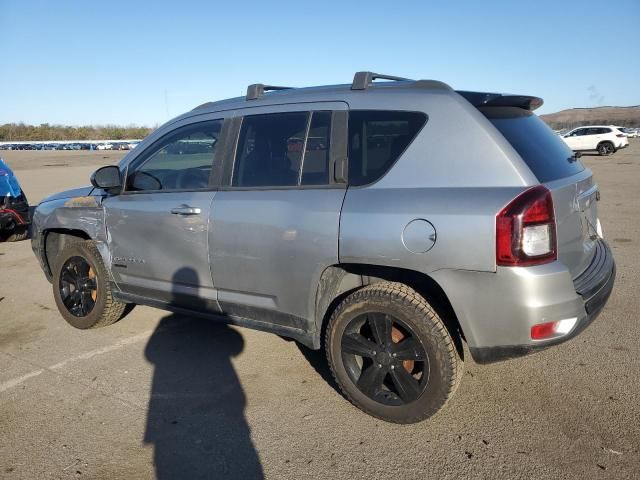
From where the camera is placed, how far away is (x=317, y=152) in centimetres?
314

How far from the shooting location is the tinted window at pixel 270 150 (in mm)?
3242

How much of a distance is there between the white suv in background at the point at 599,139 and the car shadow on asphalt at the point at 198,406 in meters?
28.8

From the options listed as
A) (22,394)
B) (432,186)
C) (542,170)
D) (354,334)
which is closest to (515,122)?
(542,170)

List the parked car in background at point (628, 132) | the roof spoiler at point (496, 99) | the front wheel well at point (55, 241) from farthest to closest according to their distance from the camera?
the parked car in background at point (628, 132), the front wheel well at point (55, 241), the roof spoiler at point (496, 99)

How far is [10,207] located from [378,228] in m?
7.55

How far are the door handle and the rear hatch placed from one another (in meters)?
1.96

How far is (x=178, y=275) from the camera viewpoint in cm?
368

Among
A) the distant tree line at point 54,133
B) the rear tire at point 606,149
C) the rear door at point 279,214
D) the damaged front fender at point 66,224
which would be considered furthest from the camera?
the distant tree line at point 54,133

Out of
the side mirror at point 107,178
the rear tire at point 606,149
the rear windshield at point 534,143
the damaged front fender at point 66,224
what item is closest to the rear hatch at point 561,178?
the rear windshield at point 534,143

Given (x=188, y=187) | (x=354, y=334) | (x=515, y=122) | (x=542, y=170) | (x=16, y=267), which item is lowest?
(x=16, y=267)

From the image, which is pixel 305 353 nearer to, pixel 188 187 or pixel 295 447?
pixel 295 447

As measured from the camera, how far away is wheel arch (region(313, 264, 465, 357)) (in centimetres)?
291

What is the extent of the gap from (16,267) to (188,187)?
4527mm

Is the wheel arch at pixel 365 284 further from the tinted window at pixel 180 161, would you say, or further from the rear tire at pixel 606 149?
the rear tire at pixel 606 149
